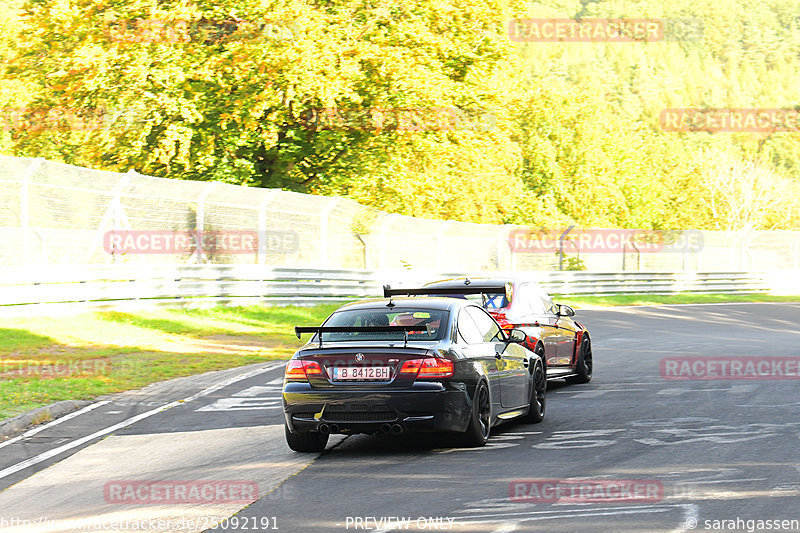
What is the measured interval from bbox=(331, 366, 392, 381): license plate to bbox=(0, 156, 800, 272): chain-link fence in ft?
45.8

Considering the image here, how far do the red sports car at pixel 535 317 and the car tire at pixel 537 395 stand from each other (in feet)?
3.35

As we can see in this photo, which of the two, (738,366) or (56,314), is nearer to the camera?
(738,366)

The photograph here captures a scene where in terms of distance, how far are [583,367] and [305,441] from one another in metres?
6.22

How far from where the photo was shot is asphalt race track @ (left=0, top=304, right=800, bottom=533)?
6840 millimetres

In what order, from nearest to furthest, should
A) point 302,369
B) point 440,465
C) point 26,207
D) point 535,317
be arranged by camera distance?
point 440,465, point 302,369, point 535,317, point 26,207

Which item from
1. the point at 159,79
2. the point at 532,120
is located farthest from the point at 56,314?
the point at 532,120

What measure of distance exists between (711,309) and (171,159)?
17355mm

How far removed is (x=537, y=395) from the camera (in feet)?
36.9

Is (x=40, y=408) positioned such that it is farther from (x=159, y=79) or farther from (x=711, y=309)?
(x=711, y=309)

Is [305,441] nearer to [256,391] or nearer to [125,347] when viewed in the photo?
[256,391]

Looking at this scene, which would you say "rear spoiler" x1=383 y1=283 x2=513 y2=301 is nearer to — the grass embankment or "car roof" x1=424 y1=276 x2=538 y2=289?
"car roof" x1=424 y1=276 x2=538 y2=289

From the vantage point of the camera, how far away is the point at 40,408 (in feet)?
38.7

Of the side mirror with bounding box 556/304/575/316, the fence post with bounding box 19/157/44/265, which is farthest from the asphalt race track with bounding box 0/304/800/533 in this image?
the fence post with bounding box 19/157/44/265

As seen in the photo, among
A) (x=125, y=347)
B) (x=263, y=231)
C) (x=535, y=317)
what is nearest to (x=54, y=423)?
(x=535, y=317)
